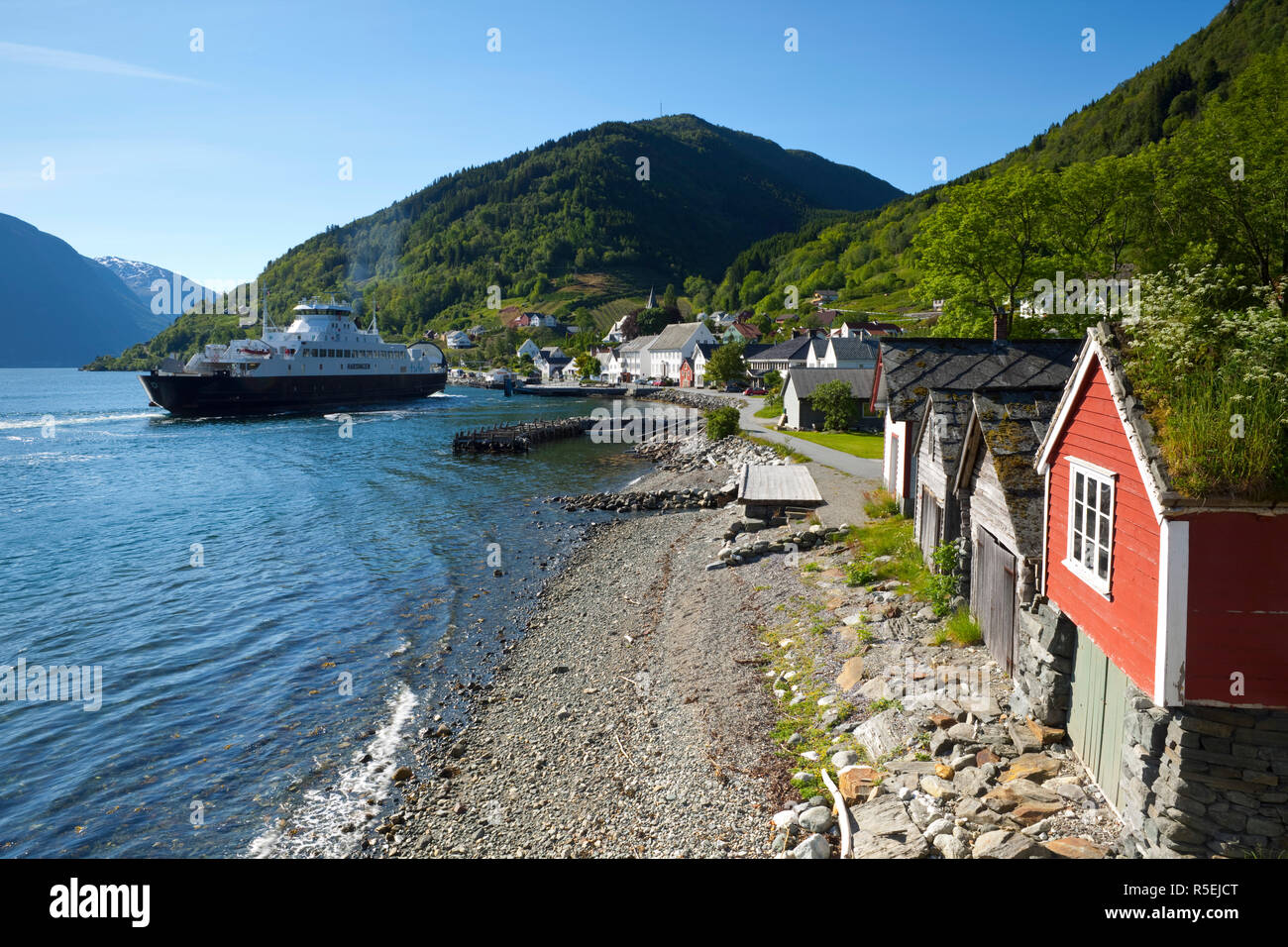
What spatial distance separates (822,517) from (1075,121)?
156295 mm

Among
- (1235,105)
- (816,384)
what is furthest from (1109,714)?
(816,384)

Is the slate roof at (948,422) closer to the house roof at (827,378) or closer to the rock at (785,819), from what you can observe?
the rock at (785,819)

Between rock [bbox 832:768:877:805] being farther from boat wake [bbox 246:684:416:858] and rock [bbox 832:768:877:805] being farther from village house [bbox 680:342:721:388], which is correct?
village house [bbox 680:342:721:388]

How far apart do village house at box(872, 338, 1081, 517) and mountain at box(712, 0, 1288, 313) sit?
244ft

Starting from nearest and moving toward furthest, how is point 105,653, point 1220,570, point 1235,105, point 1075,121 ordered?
point 1220,570 → point 105,653 → point 1235,105 → point 1075,121

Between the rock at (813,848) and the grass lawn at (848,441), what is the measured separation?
26.7 meters

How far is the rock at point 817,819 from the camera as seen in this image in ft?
27.2

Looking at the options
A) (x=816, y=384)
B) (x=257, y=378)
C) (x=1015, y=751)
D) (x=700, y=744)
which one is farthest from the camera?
(x=257, y=378)

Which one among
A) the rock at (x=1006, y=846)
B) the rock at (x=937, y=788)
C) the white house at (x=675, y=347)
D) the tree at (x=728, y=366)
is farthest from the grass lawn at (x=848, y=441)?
the white house at (x=675, y=347)

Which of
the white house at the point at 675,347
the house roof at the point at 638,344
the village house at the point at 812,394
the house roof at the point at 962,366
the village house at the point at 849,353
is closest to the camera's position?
the house roof at the point at 962,366

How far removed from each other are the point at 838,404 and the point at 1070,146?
4780 inches

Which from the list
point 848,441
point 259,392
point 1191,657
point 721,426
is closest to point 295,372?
point 259,392

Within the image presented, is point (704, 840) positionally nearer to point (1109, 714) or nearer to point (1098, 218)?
point (1109, 714)

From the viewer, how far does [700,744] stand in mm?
11266
